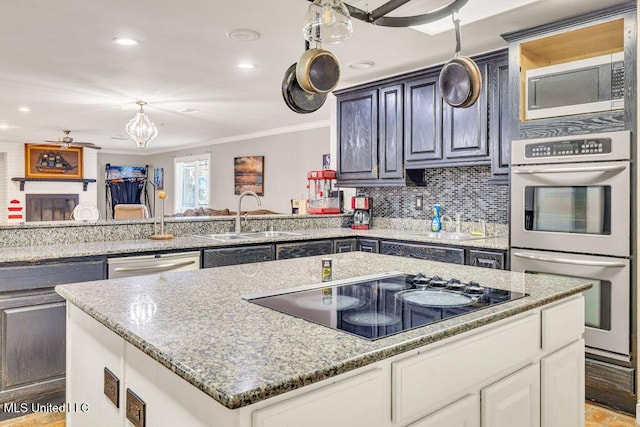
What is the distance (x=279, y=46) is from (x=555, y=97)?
1.94 metres

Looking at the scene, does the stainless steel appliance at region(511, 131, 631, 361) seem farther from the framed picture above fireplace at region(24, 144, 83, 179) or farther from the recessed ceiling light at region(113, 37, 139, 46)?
the framed picture above fireplace at region(24, 144, 83, 179)

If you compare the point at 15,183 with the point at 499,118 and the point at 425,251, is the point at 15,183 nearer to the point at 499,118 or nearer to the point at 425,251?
the point at 425,251

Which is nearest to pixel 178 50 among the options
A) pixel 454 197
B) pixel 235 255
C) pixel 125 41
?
pixel 125 41

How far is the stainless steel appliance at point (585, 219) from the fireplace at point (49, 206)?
29.7 ft

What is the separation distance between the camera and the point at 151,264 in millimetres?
2852

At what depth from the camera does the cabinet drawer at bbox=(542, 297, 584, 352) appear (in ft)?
4.82

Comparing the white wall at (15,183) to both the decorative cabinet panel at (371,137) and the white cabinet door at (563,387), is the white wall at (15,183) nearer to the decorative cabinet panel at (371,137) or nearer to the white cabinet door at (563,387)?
the decorative cabinet panel at (371,137)

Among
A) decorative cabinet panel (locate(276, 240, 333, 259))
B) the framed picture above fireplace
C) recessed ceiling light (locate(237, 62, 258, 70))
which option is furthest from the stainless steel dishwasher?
the framed picture above fireplace

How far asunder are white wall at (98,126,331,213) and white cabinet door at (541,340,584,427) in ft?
17.9

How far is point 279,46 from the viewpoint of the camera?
11.1ft

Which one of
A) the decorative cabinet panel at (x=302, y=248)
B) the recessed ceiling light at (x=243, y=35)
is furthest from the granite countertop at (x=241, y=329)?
the recessed ceiling light at (x=243, y=35)

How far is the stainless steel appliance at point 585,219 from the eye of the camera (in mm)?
2486

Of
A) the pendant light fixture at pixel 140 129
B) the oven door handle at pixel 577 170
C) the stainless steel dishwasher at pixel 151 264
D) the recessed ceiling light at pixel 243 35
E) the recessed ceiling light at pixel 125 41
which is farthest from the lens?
the pendant light fixture at pixel 140 129

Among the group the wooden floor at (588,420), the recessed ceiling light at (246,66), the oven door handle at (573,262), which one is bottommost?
the wooden floor at (588,420)
